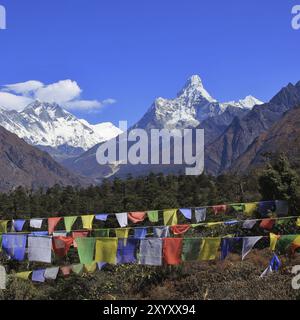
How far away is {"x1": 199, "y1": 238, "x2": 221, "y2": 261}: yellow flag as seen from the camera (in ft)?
59.5

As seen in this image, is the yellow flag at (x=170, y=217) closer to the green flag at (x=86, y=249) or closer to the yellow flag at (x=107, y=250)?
the green flag at (x=86, y=249)

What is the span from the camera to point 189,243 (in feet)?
60.7

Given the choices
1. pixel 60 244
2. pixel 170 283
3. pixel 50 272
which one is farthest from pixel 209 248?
pixel 50 272

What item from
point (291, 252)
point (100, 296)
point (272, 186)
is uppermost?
point (272, 186)

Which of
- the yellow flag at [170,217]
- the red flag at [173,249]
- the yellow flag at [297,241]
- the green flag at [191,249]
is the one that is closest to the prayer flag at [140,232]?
the yellow flag at [170,217]

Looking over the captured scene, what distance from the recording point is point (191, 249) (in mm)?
18406

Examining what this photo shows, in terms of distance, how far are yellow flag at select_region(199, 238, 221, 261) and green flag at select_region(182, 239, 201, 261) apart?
14 centimetres

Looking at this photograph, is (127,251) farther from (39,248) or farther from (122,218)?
(122,218)

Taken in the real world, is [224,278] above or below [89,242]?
below

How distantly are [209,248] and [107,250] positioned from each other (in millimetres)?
3542

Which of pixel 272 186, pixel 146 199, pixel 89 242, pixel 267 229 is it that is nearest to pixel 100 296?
pixel 89 242

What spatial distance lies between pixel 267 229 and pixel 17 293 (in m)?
14.7

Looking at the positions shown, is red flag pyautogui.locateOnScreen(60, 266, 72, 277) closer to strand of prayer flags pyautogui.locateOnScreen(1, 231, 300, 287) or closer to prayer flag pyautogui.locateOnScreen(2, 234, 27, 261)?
prayer flag pyautogui.locateOnScreen(2, 234, 27, 261)
